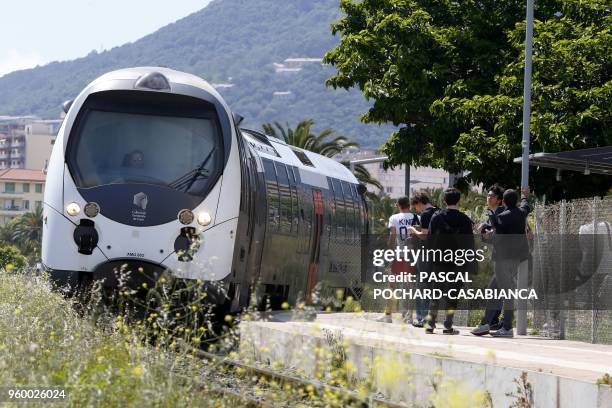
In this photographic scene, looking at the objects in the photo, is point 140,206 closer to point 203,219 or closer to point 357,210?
point 203,219

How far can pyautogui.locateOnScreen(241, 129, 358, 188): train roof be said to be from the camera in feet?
75.3

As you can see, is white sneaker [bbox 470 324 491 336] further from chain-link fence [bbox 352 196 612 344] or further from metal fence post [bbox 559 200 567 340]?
metal fence post [bbox 559 200 567 340]

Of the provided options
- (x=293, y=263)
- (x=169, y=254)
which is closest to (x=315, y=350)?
(x=169, y=254)

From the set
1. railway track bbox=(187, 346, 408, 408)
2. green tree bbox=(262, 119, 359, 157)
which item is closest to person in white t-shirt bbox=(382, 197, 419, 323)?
railway track bbox=(187, 346, 408, 408)

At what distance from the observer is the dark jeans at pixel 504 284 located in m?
17.9

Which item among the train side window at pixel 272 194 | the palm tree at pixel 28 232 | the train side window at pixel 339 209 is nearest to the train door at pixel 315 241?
the train side window at pixel 339 209

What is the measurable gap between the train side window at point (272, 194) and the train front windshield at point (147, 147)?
4398 mm

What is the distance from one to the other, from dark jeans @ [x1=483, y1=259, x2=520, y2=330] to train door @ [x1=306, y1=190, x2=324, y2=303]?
7.89m

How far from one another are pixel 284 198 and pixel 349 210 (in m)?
7.95

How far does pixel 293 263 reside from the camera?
80.0 ft

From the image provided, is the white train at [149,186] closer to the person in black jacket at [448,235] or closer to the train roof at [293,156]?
the person in black jacket at [448,235]

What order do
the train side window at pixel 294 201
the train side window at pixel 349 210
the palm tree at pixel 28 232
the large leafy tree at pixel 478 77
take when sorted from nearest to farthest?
the train side window at pixel 294 201, the train side window at pixel 349 210, the large leafy tree at pixel 478 77, the palm tree at pixel 28 232

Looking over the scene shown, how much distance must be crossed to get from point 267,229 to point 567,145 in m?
14.1

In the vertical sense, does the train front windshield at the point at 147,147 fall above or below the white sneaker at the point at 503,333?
above
